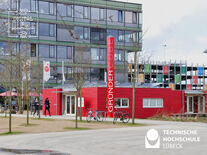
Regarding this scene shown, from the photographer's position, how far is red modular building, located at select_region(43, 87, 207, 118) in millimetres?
36938

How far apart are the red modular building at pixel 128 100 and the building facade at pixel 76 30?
20851 mm

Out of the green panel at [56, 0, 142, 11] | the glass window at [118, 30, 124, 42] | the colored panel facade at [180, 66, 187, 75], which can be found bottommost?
the colored panel facade at [180, 66, 187, 75]

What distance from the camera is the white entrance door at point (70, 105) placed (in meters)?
40.2

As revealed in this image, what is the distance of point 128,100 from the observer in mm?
38469

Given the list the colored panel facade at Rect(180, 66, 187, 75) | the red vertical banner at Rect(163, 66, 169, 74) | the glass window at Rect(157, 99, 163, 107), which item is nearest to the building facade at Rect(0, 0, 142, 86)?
the glass window at Rect(157, 99, 163, 107)

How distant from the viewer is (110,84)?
114 feet

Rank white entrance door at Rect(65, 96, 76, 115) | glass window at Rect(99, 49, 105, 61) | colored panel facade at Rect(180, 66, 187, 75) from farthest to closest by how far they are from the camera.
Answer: colored panel facade at Rect(180, 66, 187, 75)
glass window at Rect(99, 49, 105, 61)
white entrance door at Rect(65, 96, 76, 115)

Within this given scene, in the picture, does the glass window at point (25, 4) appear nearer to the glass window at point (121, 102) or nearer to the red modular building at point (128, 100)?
the red modular building at point (128, 100)

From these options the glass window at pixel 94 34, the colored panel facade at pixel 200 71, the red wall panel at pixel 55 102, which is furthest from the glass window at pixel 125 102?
the colored panel facade at pixel 200 71

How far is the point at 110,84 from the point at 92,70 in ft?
114

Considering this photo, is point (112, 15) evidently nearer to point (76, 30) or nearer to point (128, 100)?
point (76, 30)

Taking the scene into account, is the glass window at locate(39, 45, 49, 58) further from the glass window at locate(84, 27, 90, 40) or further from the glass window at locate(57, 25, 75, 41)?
the glass window at locate(84, 27, 90, 40)

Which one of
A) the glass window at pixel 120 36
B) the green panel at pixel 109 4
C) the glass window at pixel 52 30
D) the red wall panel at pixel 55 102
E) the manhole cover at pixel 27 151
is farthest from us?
the glass window at pixel 120 36

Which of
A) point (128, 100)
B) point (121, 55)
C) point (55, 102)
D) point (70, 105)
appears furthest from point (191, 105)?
point (121, 55)
